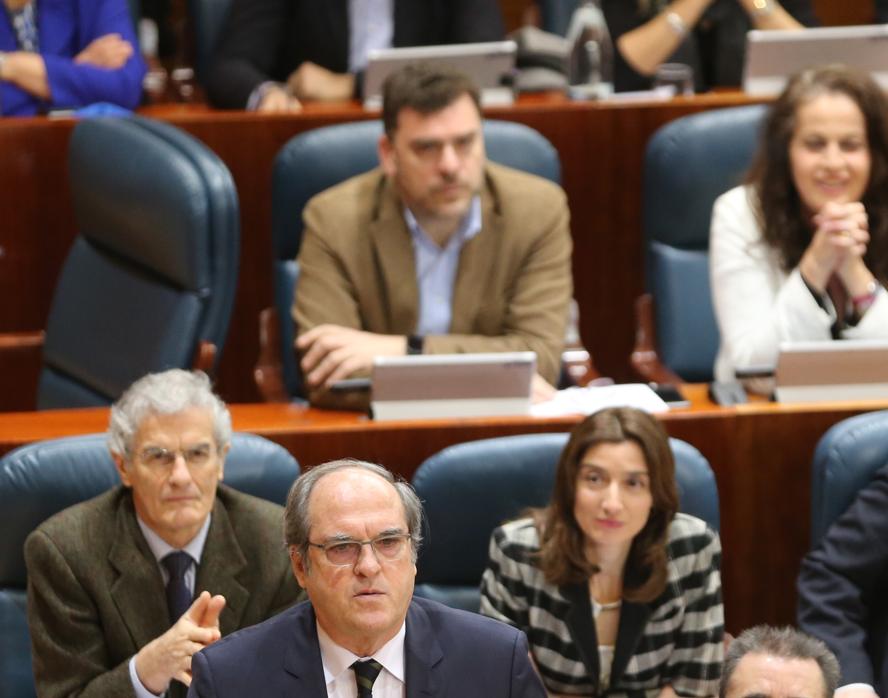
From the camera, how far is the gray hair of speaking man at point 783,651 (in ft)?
4.99

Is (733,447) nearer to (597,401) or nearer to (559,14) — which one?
(597,401)

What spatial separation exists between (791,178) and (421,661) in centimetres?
118

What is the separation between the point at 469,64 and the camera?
2.86 meters

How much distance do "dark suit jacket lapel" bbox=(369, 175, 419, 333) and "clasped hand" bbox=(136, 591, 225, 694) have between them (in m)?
0.81

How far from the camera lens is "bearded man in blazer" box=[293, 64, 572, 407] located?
241 centimetres

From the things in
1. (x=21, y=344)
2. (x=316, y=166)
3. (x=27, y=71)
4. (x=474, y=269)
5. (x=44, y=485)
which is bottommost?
(x=21, y=344)

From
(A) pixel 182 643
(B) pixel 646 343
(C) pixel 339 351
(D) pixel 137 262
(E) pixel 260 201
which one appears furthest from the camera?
(E) pixel 260 201

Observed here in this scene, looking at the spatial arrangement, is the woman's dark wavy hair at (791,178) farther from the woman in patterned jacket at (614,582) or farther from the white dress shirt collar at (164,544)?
the white dress shirt collar at (164,544)

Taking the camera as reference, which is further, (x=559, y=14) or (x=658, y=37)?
(x=559, y=14)

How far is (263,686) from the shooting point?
1438mm

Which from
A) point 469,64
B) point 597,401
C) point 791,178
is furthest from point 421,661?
point 469,64

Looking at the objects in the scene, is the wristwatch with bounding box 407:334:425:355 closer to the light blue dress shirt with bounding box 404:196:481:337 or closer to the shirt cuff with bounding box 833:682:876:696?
the light blue dress shirt with bounding box 404:196:481:337

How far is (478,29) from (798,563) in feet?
4.39

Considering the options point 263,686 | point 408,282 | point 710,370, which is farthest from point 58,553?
point 710,370
